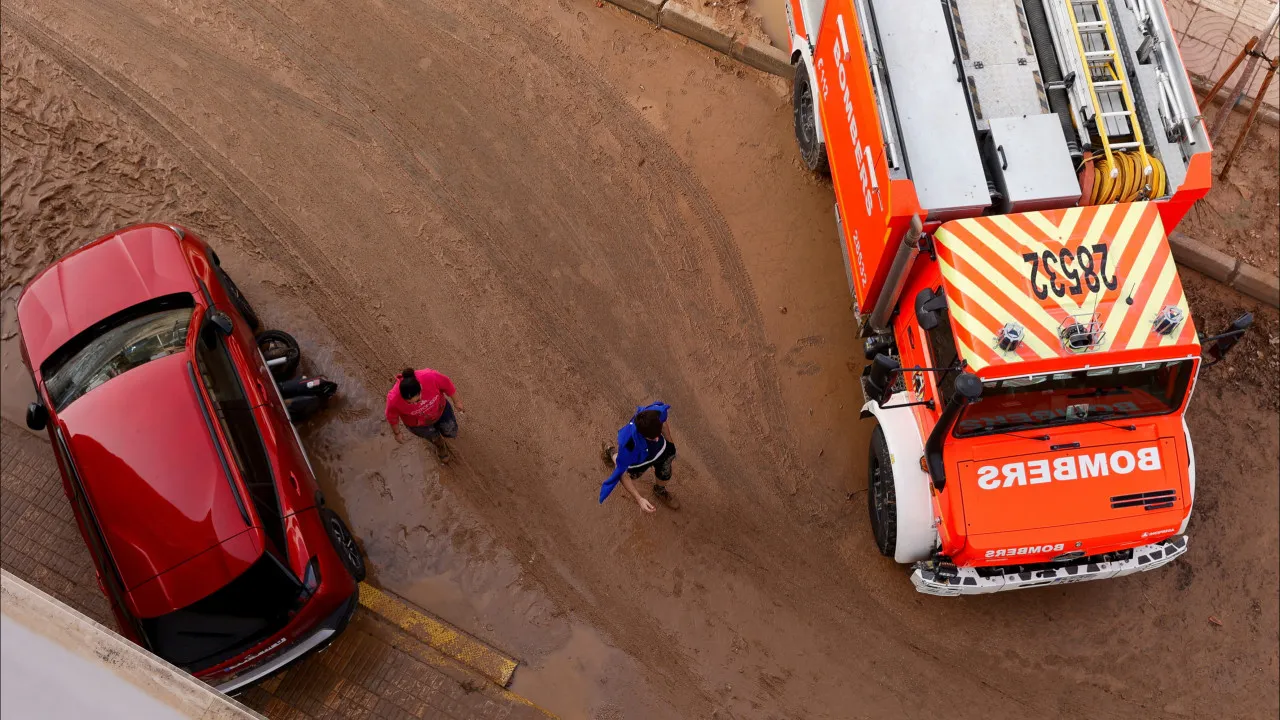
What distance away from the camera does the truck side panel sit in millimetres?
6645

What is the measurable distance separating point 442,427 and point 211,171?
4.14 metres

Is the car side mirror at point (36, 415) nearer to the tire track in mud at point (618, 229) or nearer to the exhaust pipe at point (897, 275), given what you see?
the tire track in mud at point (618, 229)

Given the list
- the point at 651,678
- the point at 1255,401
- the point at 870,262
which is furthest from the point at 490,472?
the point at 1255,401

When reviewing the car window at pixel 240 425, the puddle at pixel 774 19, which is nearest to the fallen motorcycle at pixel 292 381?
the car window at pixel 240 425

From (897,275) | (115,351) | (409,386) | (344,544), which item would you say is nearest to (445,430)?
(409,386)

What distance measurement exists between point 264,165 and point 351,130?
98 cm

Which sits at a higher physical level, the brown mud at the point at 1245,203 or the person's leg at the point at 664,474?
the brown mud at the point at 1245,203

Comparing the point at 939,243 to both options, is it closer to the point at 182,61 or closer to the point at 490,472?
the point at 490,472

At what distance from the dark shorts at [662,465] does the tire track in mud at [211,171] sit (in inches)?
115

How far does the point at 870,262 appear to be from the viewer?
7.19 meters

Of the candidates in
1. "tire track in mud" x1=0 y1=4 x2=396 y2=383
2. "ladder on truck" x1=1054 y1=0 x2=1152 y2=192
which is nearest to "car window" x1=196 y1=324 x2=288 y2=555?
"tire track in mud" x1=0 y1=4 x2=396 y2=383

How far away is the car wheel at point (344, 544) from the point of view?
717 centimetres

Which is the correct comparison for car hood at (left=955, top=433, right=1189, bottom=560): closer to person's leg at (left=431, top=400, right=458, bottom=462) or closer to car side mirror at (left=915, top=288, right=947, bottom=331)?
car side mirror at (left=915, top=288, right=947, bottom=331)

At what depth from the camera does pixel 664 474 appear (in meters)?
7.39
